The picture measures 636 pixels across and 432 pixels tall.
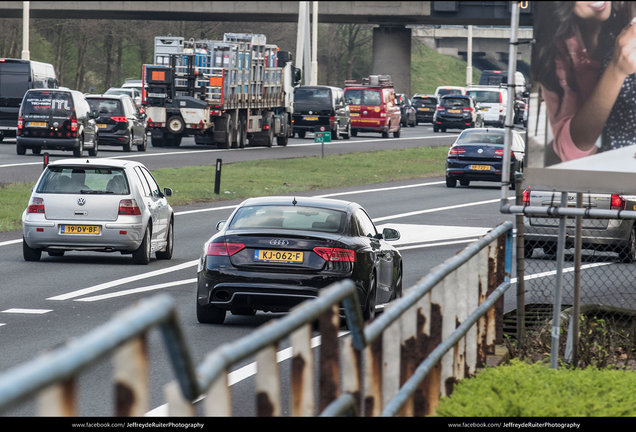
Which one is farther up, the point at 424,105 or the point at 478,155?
the point at 424,105

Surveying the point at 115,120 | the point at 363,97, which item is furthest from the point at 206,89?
the point at 363,97

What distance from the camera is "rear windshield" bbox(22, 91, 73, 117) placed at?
35.0m

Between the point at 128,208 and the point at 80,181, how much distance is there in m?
0.80

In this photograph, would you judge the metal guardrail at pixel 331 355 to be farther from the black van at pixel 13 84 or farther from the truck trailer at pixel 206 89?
the black van at pixel 13 84

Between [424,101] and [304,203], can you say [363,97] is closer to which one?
[424,101]

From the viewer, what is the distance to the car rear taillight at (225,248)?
10.9 meters

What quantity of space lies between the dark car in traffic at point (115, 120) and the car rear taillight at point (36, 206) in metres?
23.3

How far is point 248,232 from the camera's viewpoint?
10.9m

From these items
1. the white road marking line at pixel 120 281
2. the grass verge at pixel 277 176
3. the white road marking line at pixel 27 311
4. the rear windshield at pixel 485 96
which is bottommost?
the white road marking line at pixel 120 281

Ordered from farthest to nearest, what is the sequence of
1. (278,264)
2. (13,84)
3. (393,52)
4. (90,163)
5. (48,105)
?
(393,52) < (13,84) < (48,105) < (90,163) < (278,264)

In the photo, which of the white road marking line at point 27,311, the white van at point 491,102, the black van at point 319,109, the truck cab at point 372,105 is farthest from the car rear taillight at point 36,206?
the white van at point 491,102

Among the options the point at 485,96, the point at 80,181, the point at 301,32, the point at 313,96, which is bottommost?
the point at 80,181

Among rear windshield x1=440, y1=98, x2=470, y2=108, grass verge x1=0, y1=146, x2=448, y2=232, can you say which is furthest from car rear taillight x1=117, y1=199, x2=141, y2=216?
rear windshield x1=440, y1=98, x2=470, y2=108

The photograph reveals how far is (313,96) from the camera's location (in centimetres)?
5416
